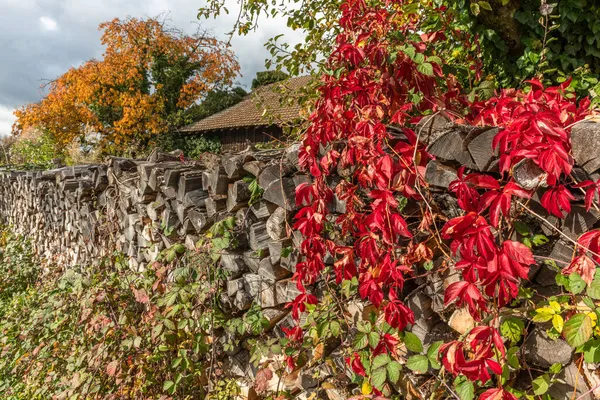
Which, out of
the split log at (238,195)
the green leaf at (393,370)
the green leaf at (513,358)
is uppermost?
the split log at (238,195)

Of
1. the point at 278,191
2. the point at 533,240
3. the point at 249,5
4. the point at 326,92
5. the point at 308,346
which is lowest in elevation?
the point at 308,346

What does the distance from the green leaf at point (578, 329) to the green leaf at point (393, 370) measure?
0.62m

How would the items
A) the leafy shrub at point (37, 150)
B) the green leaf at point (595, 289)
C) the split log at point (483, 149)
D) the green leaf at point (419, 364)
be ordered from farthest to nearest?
the leafy shrub at point (37, 150)
the green leaf at point (419, 364)
the split log at point (483, 149)
the green leaf at point (595, 289)

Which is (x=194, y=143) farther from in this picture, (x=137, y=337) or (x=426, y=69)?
(x=426, y=69)

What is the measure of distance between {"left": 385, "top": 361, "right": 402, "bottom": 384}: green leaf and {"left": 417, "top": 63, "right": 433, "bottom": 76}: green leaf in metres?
1.21

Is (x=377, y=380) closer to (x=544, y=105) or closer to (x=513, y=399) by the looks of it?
(x=513, y=399)

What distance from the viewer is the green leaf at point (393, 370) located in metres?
1.46

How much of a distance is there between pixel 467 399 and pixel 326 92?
1410 millimetres

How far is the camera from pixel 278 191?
195cm

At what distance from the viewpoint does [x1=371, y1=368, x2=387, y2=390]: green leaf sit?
1504mm

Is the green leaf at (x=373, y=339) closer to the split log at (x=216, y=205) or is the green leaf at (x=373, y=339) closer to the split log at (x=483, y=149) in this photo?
the split log at (x=483, y=149)

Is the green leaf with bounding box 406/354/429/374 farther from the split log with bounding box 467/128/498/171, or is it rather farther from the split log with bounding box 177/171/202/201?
the split log with bounding box 177/171/202/201

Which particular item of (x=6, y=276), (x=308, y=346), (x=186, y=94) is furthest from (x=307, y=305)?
(x=186, y=94)

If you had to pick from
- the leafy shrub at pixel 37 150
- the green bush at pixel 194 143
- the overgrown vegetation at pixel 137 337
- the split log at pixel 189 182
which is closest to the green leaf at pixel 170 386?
the overgrown vegetation at pixel 137 337
